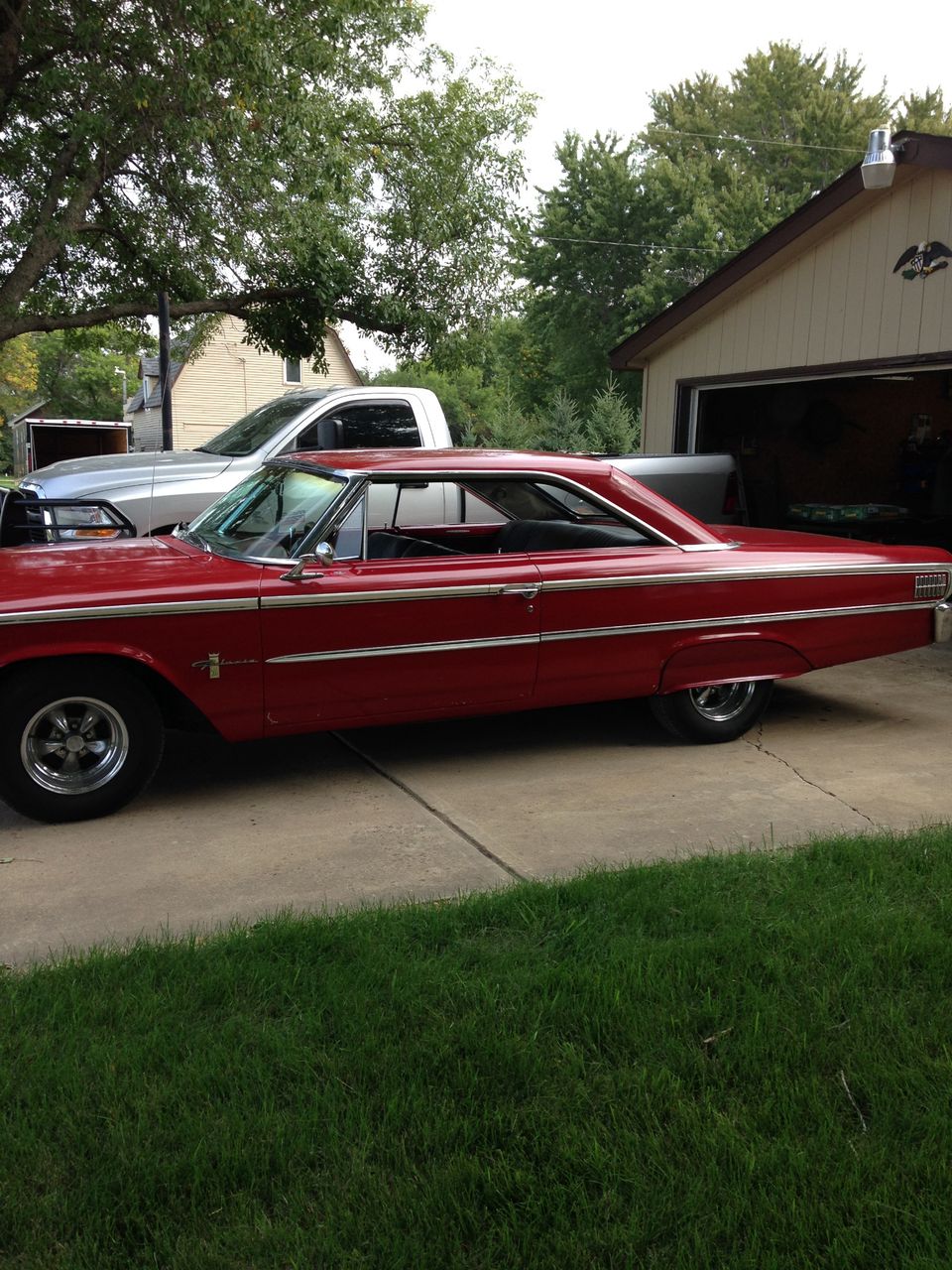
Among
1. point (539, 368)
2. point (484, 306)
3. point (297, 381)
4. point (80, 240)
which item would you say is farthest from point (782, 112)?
point (80, 240)

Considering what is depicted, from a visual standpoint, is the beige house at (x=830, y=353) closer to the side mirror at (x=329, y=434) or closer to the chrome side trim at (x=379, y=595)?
the side mirror at (x=329, y=434)

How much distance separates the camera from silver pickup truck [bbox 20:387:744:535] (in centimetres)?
803

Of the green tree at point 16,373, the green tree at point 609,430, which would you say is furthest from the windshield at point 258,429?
the green tree at point 16,373

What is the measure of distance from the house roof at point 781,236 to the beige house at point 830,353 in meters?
0.02

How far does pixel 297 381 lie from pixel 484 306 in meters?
24.4

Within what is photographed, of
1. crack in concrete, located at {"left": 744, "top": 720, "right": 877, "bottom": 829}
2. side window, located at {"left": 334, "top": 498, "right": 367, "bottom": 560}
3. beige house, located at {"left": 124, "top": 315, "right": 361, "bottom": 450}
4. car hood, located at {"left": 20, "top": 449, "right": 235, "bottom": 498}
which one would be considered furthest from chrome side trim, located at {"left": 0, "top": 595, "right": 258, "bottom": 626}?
beige house, located at {"left": 124, "top": 315, "right": 361, "bottom": 450}

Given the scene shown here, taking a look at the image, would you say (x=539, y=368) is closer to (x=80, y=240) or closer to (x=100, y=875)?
(x=80, y=240)

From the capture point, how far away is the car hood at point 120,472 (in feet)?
26.4

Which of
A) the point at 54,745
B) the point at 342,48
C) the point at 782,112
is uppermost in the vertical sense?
the point at 782,112

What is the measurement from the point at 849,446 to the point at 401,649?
11.7 metres

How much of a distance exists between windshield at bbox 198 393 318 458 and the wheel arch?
4116 mm

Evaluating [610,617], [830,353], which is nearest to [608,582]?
[610,617]

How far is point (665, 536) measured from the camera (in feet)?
19.0

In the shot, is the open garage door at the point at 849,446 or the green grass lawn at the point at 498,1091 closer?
the green grass lawn at the point at 498,1091
